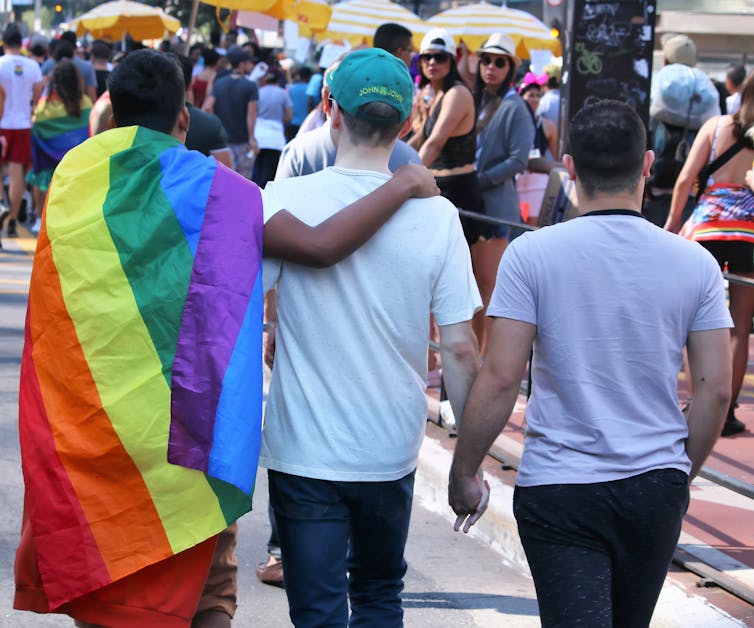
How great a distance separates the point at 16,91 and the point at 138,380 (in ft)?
43.6

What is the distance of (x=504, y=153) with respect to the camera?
8602 mm

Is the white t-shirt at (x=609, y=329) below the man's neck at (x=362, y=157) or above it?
below

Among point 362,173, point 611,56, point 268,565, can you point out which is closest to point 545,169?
point 611,56

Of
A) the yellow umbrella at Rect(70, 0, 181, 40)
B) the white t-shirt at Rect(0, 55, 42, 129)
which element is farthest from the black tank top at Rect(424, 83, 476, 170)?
the yellow umbrella at Rect(70, 0, 181, 40)

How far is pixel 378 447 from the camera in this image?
347 cm

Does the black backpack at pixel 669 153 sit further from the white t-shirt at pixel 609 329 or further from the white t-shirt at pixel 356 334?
the white t-shirt at pixel 609 329

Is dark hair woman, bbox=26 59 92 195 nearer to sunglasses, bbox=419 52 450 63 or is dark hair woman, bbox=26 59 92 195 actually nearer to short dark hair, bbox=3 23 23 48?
short dark hair, bbox=3 23 23 48

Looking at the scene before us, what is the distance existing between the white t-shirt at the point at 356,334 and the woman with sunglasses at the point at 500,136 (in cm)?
477

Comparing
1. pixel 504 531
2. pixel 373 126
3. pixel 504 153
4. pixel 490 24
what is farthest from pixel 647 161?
pixel 490 24

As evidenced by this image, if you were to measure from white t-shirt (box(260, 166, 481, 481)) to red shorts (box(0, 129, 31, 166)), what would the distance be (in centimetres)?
1289

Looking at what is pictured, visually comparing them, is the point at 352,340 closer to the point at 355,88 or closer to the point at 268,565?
the point at 355,88

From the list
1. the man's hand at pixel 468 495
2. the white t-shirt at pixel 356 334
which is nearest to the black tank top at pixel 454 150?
the white t-shirt at pixel 356 334

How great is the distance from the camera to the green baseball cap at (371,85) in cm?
347

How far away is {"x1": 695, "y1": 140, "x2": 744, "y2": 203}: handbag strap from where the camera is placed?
278 inches
